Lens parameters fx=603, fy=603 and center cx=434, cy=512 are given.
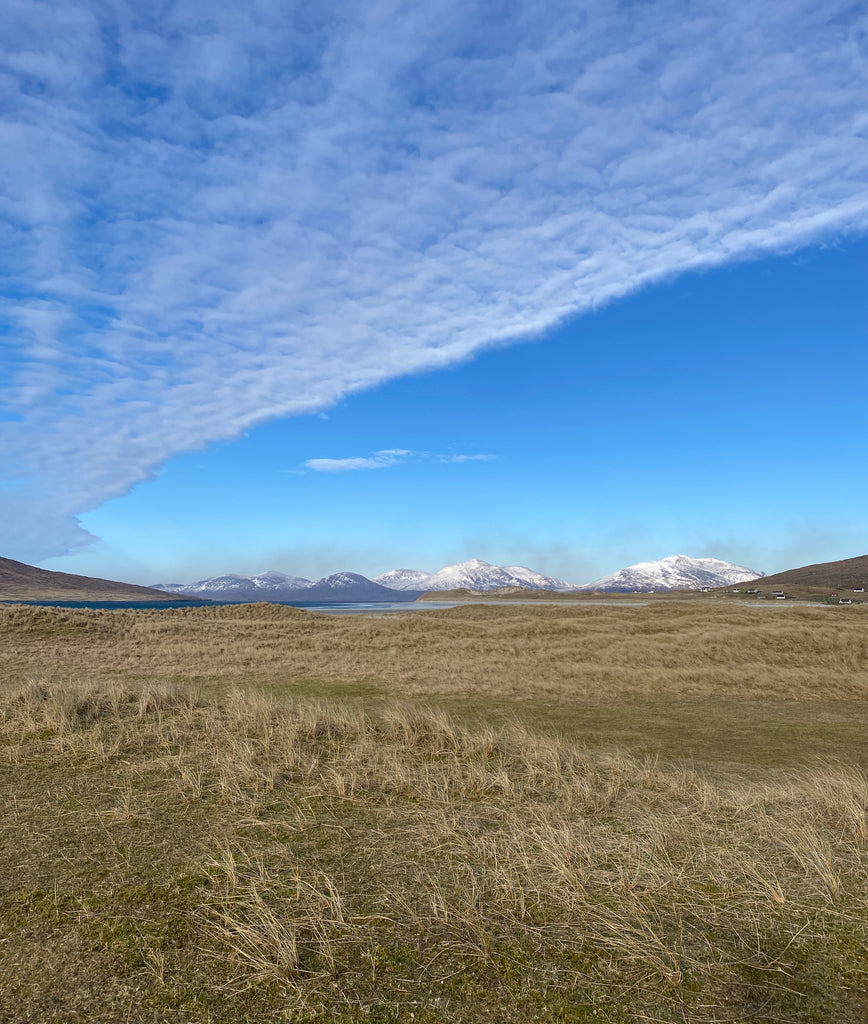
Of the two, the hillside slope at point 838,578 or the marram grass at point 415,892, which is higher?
the hillside slope at point 838,578

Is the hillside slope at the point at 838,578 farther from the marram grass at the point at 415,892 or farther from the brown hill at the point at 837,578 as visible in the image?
the marram grass at the point at 415,892

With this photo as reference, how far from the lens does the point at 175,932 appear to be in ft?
14.3

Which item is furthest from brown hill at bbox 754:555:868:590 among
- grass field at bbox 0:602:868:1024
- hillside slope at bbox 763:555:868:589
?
grass field at bbox 0:602:868:1024

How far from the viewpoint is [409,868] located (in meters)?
5.55

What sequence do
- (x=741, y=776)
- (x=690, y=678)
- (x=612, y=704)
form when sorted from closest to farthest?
1. (x=741, y=776)
2. (x=612, y=704)
3. (x=690, y=678)

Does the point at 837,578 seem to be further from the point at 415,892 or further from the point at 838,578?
the point at 415,892

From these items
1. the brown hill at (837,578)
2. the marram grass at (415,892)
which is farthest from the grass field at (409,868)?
the brown hill at (837,578)

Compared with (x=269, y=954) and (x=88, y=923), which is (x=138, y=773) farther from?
(x=269, y=954)

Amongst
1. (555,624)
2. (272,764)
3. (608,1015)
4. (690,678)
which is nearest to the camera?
(608,1015)

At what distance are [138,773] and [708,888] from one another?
716 cm

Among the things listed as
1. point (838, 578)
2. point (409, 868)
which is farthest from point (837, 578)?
point (409, 868)

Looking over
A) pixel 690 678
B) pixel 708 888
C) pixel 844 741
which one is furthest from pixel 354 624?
pixel 708 888

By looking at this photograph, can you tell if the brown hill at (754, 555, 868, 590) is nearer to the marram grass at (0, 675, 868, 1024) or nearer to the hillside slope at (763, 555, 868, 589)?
the hillside slope at (763, 555, 868, 589)

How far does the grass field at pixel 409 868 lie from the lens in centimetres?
376
